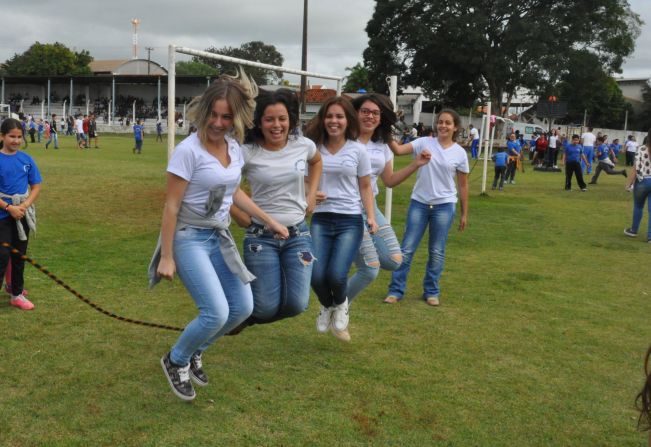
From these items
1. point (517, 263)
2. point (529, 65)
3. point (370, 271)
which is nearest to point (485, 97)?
point (529, 65)

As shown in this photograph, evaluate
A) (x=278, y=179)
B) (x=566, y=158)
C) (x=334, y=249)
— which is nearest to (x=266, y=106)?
(x=278, y=179)

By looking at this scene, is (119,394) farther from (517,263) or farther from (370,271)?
(517,263)

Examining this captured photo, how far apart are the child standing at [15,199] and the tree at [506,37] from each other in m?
43.9

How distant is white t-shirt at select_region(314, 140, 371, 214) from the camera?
497 cm

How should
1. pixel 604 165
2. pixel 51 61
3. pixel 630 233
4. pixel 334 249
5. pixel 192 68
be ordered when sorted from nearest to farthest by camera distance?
pixel 334 249 → pixel 630 233 → pixel 604 165 → pixel 51 61 → pixel 192 68

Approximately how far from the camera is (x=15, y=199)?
567 cm

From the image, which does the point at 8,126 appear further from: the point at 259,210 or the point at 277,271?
the point at 277,271

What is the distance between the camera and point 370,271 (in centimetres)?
528

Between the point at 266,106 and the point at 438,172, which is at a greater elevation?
the point at 266,106

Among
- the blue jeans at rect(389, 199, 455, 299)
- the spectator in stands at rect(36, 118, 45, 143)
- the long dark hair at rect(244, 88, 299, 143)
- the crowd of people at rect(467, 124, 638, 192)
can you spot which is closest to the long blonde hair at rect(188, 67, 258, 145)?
the long dark hair at rect(244, 88, 299, 143)

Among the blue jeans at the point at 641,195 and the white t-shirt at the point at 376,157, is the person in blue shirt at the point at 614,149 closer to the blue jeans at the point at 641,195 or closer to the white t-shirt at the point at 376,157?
the blue jeans at the point at 641,195

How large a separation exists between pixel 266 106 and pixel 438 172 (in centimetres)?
266

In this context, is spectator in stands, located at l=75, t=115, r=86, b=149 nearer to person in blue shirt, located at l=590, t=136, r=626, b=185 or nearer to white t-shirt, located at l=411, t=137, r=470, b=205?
person in blue shirt, located at l=590, t=136, r=626, b=185

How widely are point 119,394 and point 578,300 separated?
499cm
